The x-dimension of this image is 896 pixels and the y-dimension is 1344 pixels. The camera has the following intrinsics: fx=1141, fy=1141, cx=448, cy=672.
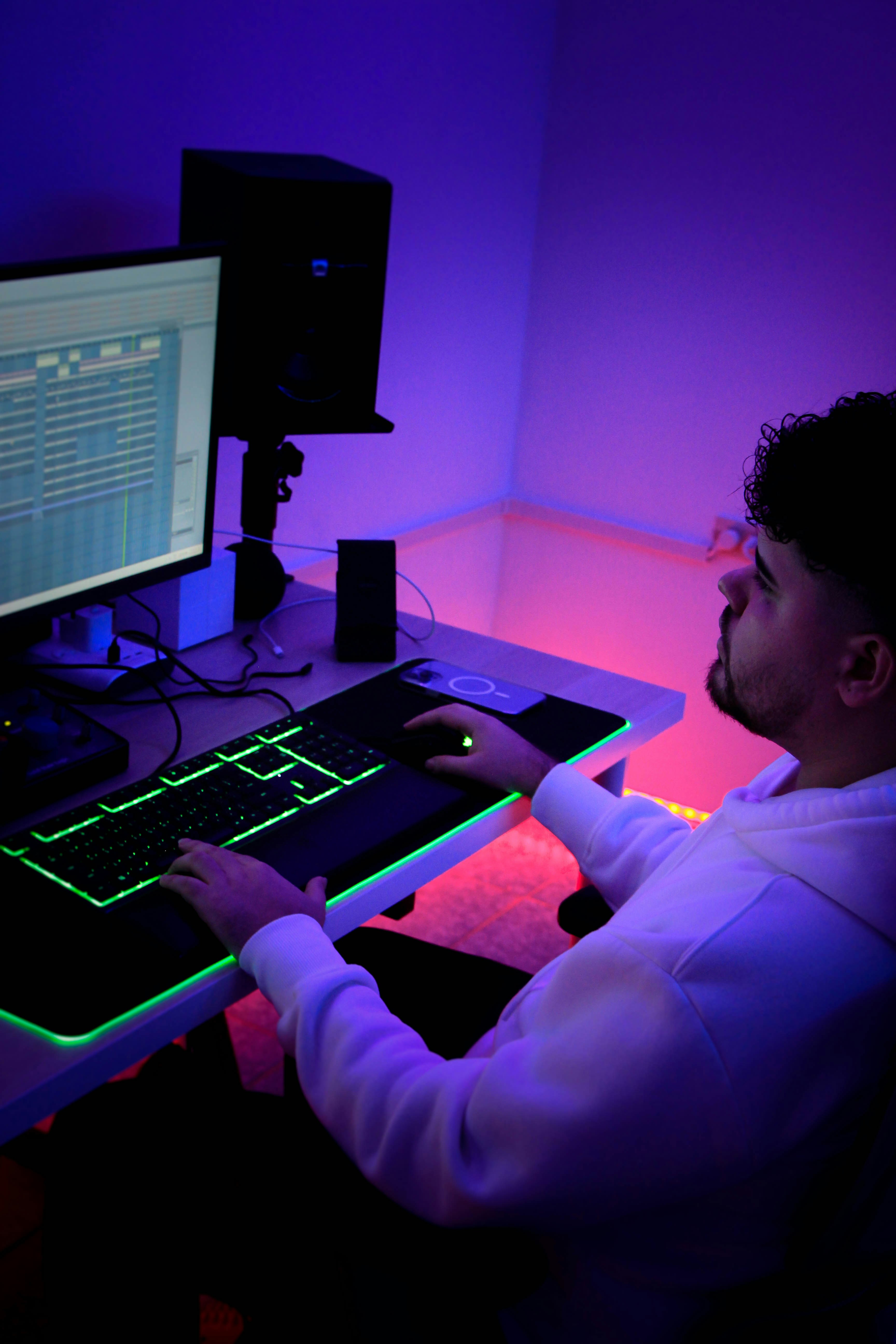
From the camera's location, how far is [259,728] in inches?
52.5

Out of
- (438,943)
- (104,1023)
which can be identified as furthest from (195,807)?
(438,943)

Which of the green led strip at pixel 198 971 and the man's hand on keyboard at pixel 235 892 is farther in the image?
the man's hand on keyboard at pixel 235 892

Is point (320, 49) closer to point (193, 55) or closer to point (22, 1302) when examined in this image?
point (193, 55)

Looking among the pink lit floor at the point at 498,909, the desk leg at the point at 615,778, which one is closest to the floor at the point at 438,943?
the pink lit floor at the point at 498,909

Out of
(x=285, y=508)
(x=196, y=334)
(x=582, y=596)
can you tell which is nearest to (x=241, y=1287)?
(x=196, y=334)

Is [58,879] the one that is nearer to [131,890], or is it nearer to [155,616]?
[131,890]

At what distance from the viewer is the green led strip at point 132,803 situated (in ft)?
3.61

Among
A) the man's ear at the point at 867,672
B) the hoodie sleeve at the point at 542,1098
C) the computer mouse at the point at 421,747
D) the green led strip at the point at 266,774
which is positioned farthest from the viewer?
the computer mouse at the point at 421,747

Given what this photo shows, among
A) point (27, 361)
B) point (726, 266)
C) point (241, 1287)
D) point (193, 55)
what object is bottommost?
point (241, 1287)

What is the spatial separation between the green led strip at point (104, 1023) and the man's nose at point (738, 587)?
59 cm

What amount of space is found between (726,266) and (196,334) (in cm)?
154

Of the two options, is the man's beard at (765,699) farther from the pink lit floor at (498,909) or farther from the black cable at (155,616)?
the pink lit floor at (498,909)

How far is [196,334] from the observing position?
1.36 meters

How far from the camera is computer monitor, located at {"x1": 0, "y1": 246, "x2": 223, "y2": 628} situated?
118 cm
